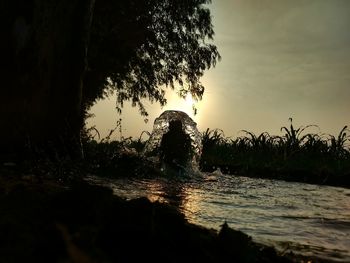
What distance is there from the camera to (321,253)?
11.2 ft

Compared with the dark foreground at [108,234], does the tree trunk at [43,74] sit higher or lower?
higher

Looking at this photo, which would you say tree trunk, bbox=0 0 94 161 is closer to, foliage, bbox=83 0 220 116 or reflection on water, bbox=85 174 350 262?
reflection on water, bbox=85 174 350 262

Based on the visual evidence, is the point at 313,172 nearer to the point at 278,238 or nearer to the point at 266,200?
the point at 266,200

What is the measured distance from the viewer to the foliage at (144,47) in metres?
16.7

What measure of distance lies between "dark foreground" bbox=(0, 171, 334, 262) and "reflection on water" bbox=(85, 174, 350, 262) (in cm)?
113

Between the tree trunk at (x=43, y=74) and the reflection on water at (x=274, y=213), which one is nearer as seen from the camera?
the reflection on water at (x=274, y=213)

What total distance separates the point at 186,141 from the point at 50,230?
929 centimetres

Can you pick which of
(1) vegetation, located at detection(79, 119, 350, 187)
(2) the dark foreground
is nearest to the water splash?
(1) vegetation, located at detection(79, 119, 350, 187)

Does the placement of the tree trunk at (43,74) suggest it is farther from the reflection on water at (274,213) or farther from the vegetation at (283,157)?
the vegetation at (283,157)

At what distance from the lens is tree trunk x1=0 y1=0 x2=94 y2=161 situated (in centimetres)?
624

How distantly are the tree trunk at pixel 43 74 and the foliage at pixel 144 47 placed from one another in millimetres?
9054

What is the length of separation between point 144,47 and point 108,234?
17137 mm

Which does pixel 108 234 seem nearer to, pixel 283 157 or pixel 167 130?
pixel 167 130

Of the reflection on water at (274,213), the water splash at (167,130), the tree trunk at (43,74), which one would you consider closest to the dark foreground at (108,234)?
the reflection on water at (274,213)
